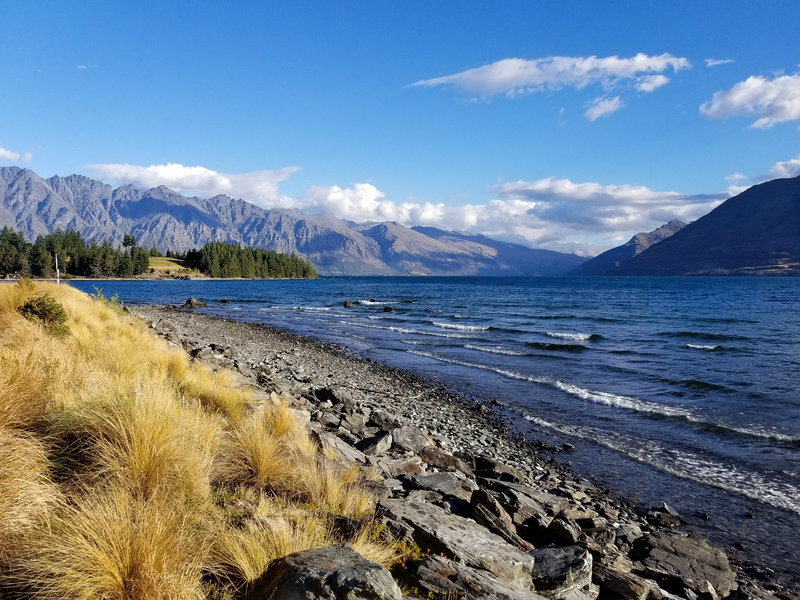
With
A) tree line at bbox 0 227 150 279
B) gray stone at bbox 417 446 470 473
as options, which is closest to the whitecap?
gray stone at bbox 417 446 470 473

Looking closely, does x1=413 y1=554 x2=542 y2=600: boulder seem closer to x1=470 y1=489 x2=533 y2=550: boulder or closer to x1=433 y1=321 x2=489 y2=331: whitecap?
x1=470 y1=489 x2=533 y2=550: boulder

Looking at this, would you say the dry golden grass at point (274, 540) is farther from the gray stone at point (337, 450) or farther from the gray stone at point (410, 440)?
the gray stone at point (410, 440)

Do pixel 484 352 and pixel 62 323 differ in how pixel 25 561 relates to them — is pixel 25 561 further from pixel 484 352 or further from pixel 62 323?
pixel 484 352

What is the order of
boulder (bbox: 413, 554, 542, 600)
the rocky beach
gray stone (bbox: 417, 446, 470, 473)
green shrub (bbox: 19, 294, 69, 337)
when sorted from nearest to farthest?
1. boulder (bbox: 413, 554, 542, 600)
2. the rocky beach
3. gray stone (bbox: 417, 446, 470, 473)
4. green shrub (bbox: 19, 294, 69, 337)

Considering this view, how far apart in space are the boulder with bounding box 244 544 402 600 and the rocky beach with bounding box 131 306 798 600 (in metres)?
0.17

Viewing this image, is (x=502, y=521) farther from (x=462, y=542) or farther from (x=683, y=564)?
(x=683, y=564)

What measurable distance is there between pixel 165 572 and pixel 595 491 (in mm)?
9916

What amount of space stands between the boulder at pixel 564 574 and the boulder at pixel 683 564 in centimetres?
210

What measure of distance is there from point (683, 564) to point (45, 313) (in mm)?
18263

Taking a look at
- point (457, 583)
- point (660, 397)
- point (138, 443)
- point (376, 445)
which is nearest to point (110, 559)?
point (138, 443)

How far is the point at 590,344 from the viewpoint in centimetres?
3206

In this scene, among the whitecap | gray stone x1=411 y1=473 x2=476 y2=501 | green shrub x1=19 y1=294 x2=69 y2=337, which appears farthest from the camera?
the whitecap

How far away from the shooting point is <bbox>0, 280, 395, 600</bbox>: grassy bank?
372 centimetres

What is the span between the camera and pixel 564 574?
5633 millimetres
